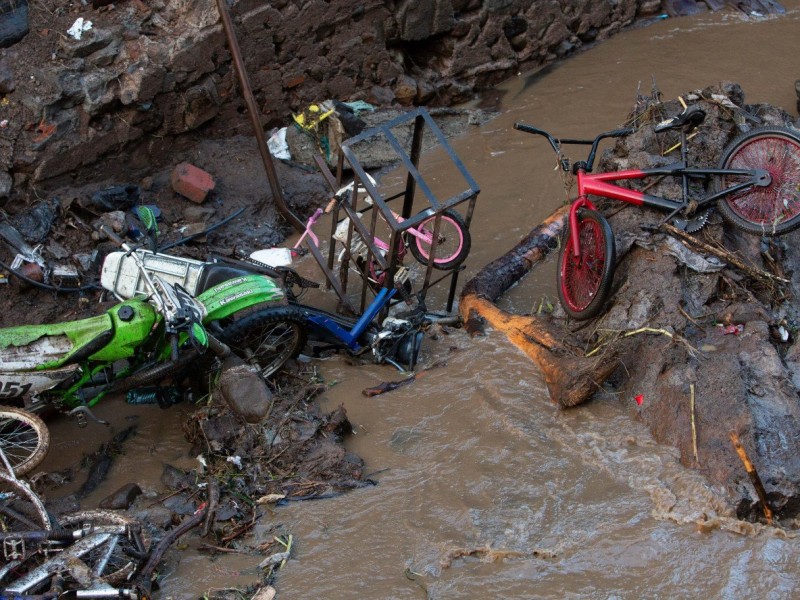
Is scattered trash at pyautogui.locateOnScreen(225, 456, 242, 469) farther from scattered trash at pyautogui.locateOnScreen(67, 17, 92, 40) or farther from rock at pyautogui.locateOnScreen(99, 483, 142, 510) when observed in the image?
scattered trash at pyautogui.locateOnScreen(67, 17, 92, 40)

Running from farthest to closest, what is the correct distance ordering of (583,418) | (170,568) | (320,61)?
(320,61) < (583,418) < (170,568)

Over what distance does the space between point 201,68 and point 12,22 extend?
5.90 ft

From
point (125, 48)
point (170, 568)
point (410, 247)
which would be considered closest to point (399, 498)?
point (170, 568)

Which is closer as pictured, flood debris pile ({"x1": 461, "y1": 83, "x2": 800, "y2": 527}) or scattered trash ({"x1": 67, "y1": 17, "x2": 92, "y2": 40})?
flood debris pile ({"x1": 461, "y1": 83, "x2": 800, "y2": 527})

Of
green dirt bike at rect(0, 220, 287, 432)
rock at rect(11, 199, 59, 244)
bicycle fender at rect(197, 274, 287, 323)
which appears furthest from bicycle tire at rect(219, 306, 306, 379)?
rock at rect(11, 199, 59, 244)

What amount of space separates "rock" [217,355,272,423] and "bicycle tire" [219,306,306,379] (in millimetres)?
210

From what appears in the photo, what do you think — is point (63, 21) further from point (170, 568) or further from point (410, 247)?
point (170, 568)

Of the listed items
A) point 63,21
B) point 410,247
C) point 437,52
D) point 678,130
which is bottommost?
point 410,247

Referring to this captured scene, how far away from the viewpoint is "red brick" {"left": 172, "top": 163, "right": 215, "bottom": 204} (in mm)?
7938

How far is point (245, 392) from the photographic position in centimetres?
513

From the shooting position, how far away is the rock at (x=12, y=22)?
748 cm

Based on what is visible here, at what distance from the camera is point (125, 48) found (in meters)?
7.87

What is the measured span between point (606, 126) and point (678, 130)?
Result: 10.1 feet

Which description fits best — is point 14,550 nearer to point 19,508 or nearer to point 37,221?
point 19,508
